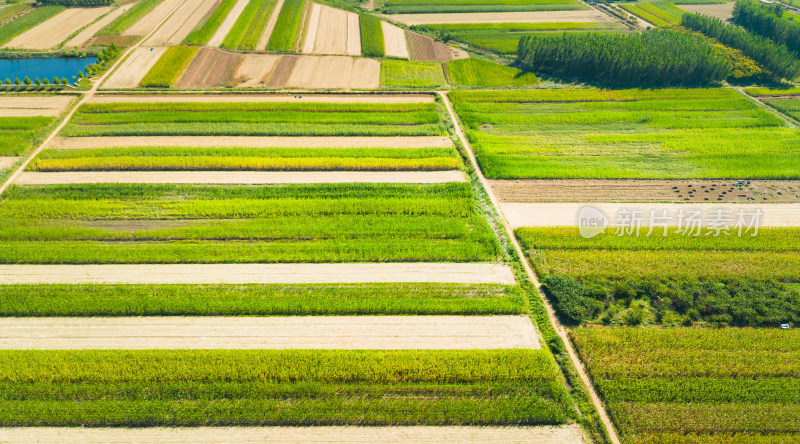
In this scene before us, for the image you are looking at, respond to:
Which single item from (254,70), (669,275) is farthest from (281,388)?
(254,70)

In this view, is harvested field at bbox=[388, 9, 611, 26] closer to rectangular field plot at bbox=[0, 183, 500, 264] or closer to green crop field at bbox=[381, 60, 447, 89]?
green crop field at bbox=[381, 60, 447, 89]

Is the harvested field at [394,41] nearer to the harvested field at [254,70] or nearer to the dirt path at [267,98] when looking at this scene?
the dirt path at [267,98]

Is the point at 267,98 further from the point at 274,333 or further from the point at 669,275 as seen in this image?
the point at 669,275

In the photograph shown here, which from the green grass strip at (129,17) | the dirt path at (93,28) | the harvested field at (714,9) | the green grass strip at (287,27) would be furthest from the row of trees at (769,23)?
the dirt path at (93,28)

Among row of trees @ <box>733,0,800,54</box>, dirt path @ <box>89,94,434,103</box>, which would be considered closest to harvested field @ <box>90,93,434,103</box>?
dirt path @ <box>89,94,434,103</box>

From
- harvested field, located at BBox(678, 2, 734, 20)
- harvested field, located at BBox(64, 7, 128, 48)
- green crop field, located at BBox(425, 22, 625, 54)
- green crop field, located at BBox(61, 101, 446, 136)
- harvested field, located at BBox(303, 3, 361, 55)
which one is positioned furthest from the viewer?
harvested field, located at BBox(678, 2, 734, 20)

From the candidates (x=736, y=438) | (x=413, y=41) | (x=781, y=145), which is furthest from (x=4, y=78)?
(x=781, y=145)
